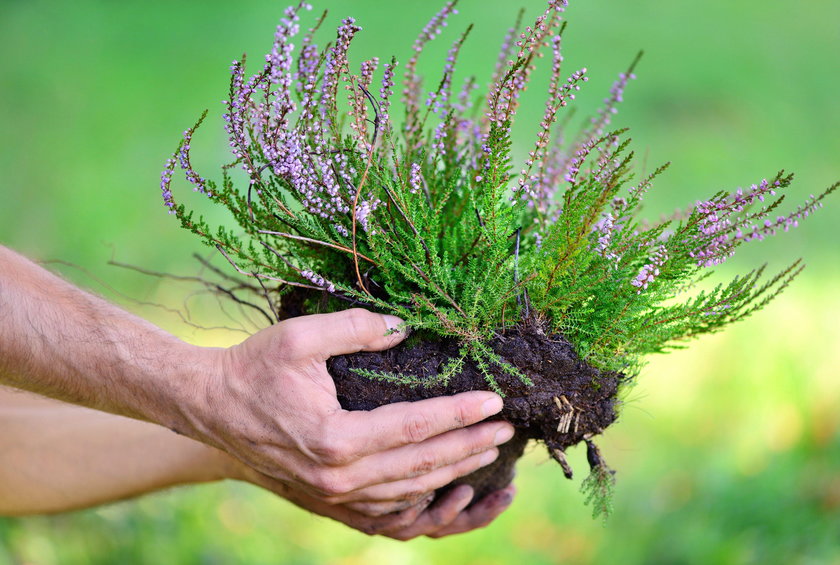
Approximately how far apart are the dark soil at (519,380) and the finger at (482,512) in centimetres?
32

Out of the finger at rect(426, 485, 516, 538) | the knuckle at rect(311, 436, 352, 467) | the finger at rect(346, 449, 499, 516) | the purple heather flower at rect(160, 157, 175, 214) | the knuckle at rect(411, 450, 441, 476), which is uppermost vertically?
the purple heather flower at rect(160, 157, 175, 214)

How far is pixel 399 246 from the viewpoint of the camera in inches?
44.7

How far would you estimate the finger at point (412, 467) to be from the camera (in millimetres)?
1137

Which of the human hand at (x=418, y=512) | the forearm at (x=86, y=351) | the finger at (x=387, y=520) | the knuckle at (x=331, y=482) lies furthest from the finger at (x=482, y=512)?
the forearm at (x=86, y=351)

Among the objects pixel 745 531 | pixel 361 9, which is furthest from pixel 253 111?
pixel 361 9

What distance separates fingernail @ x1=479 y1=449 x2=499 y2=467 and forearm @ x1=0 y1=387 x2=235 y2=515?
23.5 inches

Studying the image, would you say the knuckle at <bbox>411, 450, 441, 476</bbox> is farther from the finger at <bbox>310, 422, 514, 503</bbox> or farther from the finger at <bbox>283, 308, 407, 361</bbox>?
the finger at <bbox>283, 308, 407, 361</bbox>

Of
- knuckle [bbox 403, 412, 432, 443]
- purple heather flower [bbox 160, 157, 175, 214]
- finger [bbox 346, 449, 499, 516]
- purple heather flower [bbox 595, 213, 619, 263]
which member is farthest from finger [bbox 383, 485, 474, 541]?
purple heather flower [bbox 160, 157, 175, 214]

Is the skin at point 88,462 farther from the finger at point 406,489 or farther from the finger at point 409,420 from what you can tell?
the finger at point 409,420

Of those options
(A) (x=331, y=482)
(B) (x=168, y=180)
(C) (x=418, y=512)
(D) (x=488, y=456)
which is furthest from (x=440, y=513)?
(B) (x=168, y=180)

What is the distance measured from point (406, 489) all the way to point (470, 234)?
43cm

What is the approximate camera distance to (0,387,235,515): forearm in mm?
1574

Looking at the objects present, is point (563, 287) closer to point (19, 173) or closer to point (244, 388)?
point (244, 388)

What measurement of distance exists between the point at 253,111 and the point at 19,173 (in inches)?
171
